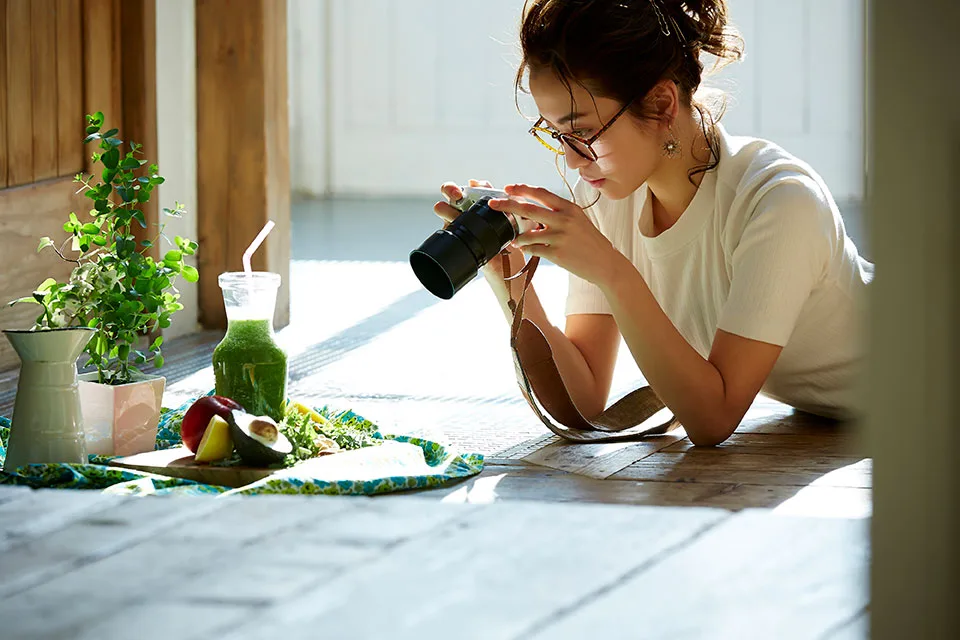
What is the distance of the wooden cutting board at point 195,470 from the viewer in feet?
5.30

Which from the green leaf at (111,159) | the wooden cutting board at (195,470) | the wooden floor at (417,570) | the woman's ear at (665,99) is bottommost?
the wooden cutting board at (195,470)

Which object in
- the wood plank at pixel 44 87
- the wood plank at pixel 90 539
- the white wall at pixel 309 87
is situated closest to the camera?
the wood plank at pixel 90 539

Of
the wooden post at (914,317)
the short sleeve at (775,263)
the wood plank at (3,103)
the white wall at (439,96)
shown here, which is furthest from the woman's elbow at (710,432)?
the white wall at (439,96)

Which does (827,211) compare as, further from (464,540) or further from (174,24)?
(174,24)

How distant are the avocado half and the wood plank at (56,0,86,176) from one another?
139cm

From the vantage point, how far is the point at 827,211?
1745 mm

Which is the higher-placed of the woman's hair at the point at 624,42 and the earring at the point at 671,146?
the woman's hair at the point at 624,42

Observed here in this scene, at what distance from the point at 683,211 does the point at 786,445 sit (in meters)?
0.35

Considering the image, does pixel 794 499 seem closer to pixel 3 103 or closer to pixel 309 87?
pixel 3 103

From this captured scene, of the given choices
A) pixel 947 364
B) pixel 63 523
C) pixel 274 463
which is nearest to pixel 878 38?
pixel 947 364

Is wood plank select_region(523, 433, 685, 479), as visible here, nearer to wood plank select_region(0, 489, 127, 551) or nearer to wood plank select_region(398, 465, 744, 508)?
wood plank select_region(398, 465, 744, 508)

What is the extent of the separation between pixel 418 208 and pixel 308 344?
3503mm

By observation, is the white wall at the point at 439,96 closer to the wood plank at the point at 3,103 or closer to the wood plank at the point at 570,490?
the wood plank at the point at 3,103

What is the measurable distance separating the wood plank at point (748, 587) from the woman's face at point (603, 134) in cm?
124
